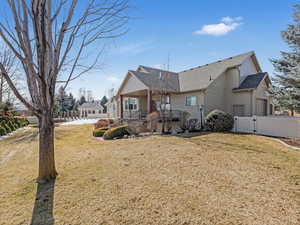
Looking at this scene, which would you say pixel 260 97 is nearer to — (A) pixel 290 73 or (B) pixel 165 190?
(A) pixel 290 73

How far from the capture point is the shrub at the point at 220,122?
11961mm

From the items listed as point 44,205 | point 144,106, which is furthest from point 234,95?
point 44,205

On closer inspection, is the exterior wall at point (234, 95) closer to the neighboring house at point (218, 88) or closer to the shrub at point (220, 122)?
the neighboring house at point (218, 88)

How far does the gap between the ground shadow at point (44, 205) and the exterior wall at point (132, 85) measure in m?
11.7

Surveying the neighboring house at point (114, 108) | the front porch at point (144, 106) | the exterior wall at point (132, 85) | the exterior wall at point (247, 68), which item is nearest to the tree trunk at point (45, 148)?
the front porch at point (144, 106)

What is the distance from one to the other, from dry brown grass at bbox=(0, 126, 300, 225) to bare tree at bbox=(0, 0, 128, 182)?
3.79 feet

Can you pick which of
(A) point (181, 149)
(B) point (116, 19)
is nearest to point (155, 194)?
(A) point (181, 149)

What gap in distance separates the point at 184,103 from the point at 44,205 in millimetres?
14689

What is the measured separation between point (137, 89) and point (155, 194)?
1302cm

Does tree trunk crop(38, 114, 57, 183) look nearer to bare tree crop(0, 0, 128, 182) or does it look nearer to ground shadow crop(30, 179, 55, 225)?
bare tree crop(0, 0, 128, 182)

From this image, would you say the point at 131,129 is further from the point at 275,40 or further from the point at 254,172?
the point at 275,40

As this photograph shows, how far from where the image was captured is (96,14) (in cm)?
482

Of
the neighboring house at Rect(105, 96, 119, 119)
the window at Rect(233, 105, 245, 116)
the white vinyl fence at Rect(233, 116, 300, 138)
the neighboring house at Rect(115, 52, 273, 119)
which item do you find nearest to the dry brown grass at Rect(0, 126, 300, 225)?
the white vinyl fence at Rect(233, 116, 300, 138)

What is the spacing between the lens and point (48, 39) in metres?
4.34
